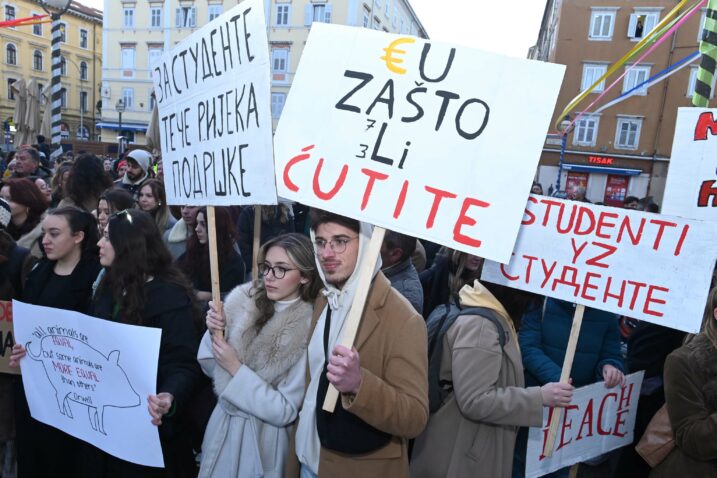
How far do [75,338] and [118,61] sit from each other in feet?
139

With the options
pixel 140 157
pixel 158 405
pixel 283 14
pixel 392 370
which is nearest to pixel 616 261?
pixel 392 370

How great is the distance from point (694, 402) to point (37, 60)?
2320 inches

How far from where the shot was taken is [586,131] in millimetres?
27828

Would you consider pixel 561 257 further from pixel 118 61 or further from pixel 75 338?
pixel 118 61

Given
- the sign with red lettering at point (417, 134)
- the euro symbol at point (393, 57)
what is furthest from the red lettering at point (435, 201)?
the euro symbol at point (393, 57)

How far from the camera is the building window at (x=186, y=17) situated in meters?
35.5

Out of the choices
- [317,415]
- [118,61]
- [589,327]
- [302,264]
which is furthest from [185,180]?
[118,61]

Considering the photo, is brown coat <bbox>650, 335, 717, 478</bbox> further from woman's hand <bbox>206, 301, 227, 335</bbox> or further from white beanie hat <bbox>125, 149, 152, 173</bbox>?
white beanie hat <bbox>125, 149, 152, 173</bbox>

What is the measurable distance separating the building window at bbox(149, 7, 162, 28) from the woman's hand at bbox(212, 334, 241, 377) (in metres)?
40.8

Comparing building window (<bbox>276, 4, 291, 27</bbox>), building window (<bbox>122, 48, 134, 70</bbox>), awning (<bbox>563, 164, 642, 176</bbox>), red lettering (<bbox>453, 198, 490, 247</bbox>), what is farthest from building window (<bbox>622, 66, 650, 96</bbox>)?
building window (<bbox>122, 48, 134, 70</bbox>)

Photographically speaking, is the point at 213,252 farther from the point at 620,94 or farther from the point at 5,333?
the point at 620,94

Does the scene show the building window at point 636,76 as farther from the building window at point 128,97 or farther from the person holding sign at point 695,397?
the building window at point 128,97

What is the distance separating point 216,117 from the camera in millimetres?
2146

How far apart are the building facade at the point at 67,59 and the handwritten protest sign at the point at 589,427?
49.9 m
